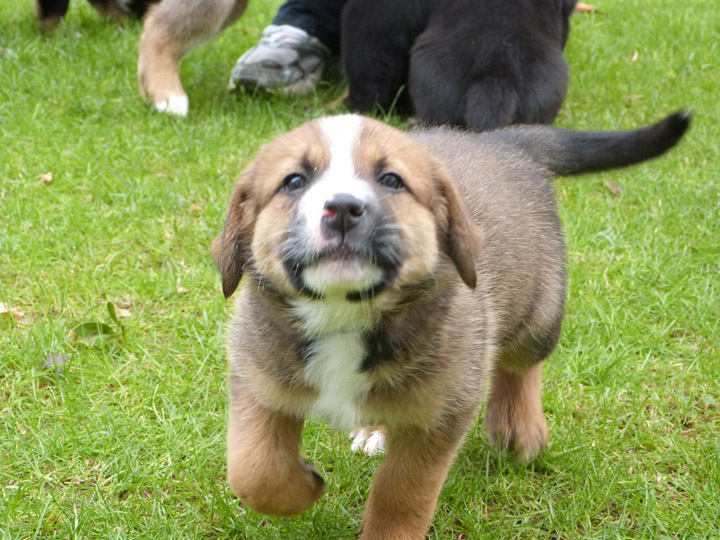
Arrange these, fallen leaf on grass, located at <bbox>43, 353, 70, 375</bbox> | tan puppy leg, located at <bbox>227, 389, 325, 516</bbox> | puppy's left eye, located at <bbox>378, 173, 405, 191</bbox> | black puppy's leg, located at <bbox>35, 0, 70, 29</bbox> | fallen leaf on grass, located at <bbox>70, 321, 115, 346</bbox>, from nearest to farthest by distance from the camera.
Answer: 1. puppy's left eye, located at <bbox>378, 173, 405, 191</bbox>
2. tan puppy leg, located at <bbox>227, 389, 325, 516</bbox>
3. fallen leaf on grass, located at <bbox>43, 353, 70, 375</bbox>
4. fallen leaf on grass, located at <bbox>70, 321, 115, 346</bbox>
5. black puppy's leg, located at <bbox>35, 0, 70, 29</bbox>

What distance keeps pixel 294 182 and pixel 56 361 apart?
154 centimetres

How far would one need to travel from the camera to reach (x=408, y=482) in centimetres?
256

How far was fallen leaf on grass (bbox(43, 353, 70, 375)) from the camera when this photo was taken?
346cm

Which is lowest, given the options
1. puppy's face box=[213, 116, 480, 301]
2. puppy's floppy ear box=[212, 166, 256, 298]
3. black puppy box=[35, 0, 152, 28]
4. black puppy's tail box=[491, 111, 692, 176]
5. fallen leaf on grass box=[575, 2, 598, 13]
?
fallen leaf on grass box=[575, 2, 598, 13]

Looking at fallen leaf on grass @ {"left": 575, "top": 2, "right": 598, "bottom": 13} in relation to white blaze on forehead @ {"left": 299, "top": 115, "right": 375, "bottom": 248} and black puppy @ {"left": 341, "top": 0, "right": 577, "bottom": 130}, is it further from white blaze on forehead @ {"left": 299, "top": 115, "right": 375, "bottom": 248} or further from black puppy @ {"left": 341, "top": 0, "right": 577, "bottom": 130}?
white blaze on forehead @ {"left": 299, "top": 115, "right": 375, "bottom": 248}

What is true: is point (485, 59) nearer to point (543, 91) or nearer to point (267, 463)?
point (543, 91)

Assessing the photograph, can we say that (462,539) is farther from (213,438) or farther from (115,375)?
(115,375)

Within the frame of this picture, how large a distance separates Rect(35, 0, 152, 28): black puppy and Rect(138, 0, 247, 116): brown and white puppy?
5.85ft

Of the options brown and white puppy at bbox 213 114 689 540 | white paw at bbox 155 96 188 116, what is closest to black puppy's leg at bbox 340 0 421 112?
white paw at bbox 155 96 188 116

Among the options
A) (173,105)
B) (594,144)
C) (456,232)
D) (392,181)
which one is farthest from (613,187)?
(392,181)

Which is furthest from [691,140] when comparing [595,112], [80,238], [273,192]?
[273,192]

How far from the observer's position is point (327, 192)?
226cm

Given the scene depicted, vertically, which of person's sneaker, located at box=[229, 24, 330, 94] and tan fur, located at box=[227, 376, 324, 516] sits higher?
tan fur, located at box=[227, 376, 324, 516]

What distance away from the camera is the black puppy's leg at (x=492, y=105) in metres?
4.97
